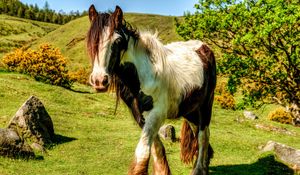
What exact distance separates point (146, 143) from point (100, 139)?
12509 mm

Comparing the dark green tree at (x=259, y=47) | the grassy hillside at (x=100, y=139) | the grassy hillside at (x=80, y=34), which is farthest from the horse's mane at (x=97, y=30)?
the grassy hillside at (x=80, y=34)

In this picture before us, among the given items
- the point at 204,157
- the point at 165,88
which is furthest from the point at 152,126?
the point at 204,157

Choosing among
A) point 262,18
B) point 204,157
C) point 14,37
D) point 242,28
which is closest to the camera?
point 204,157

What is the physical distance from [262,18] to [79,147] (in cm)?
1025

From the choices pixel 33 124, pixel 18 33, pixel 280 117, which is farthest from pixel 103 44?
pixel 18 33

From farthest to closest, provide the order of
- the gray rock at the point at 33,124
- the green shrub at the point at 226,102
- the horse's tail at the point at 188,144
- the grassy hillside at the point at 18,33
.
A: the grassy hillside at the point at 18,33
the green shrub at the point at 226,102
the gray rock at the point at 33,124
the horse's tail at the point at 188,144

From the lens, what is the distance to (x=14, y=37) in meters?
135

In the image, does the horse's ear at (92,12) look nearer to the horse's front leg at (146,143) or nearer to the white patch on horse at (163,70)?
the white patch on horse at (163,70)

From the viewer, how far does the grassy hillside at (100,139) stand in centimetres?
1470

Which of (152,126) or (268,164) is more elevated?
(152,126)

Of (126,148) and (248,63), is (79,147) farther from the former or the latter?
(248,63)

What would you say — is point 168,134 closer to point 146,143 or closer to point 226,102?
point 146,143

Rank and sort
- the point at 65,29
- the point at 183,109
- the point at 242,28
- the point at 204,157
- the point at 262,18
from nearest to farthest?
the point at 183,109, the point at 204,157, the point at 262,18, the point at 242,28, the point at 65,29

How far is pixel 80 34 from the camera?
11362 centimetres
